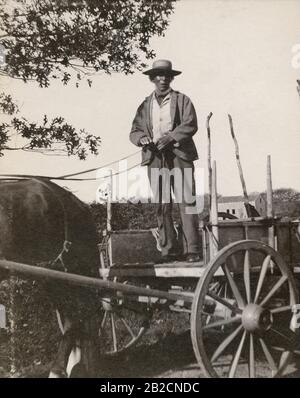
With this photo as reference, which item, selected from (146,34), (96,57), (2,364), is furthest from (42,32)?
(2,364)

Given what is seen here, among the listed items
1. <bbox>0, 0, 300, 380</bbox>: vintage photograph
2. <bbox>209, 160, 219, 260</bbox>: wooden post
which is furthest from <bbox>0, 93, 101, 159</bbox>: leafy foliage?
<bbox>209, 160, 219, 260</bbox>: wooden post

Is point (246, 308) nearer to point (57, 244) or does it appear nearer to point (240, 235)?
point (240, 235)

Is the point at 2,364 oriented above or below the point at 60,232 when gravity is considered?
below

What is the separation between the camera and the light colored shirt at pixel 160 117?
430 centimetres

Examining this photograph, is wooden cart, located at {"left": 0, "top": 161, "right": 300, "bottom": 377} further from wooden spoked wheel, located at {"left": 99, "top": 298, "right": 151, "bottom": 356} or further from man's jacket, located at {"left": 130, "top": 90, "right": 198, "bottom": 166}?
man's jacket, located at {"left": 130, "top": 90, "right": 198, "bottom": 166}

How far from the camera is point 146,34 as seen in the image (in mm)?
4395

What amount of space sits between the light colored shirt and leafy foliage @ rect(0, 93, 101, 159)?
489 millimetres

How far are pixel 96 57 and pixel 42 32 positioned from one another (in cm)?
50

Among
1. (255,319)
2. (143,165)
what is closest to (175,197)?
Result: (143,165)

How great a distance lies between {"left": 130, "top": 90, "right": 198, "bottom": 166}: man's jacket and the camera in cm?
416

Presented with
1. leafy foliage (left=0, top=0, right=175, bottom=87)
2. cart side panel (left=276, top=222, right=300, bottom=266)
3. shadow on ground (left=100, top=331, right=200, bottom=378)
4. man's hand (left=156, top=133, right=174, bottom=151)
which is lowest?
shadow on ground (left=100, top=331, right=200, bottom=378)
